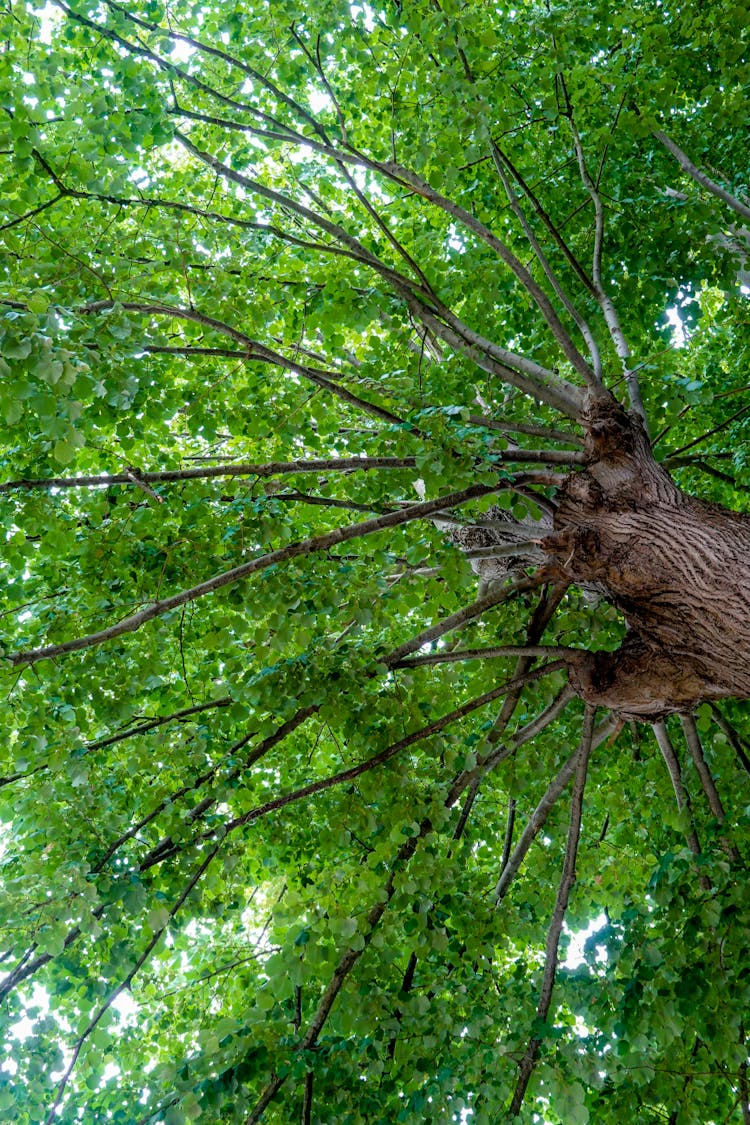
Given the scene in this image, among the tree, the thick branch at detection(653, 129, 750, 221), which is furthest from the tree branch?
the thick branch at detection(653, 129, 750, 221)

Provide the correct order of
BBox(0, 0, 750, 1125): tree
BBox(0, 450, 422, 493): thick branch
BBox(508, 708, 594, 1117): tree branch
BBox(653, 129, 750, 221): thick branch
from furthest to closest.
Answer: BBox(653, 129, 750, 221): thick branch
BBox(0, 450, 422, 493): thick branch
BBox(508, 708, 594, 1117): tree branch
BBox(0, 0, 750, 1125): tree

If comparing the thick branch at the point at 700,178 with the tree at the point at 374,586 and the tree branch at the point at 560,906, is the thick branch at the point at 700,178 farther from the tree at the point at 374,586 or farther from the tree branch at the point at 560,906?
the tree branch at the point at 560,906

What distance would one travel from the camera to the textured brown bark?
3137 millimetres

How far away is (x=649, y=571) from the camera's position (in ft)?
10.8

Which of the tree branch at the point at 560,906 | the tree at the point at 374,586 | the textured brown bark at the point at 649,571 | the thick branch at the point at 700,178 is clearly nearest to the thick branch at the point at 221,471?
the tree at the point at 374,586

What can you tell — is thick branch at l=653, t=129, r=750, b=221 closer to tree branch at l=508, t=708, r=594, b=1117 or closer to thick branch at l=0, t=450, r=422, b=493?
thick branch at l=0, t=450, r=422, b=493

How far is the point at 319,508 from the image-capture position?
4.73 m

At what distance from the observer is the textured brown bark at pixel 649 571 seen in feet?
10.3

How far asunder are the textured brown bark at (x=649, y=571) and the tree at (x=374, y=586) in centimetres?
2

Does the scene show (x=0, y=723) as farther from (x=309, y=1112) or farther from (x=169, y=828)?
(x=309, y=1112)

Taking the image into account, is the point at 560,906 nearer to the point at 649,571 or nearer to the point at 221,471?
the point at 649,571

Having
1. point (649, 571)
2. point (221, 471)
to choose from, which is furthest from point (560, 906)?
point (221, 471)

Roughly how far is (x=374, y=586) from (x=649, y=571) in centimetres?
121

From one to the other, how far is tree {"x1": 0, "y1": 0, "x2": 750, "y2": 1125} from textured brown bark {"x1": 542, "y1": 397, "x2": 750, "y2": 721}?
2 centimetres
